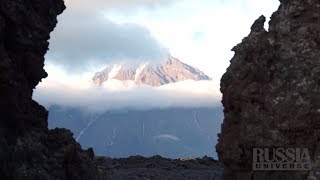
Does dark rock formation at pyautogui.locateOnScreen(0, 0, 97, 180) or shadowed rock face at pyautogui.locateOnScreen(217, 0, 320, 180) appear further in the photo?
dark rock formation at pyautogui.locateOnScreen(0, 0, 97, 180)

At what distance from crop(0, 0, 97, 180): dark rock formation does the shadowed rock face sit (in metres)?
14.8

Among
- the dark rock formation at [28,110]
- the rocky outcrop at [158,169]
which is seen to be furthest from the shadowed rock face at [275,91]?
the rocky outcrop at [158,169]

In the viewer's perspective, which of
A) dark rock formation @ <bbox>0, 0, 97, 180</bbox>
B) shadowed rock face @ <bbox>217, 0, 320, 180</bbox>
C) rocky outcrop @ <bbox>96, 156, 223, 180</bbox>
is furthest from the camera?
rocky outcrop @ <bbox>96, 156, 223, 180</bbox>

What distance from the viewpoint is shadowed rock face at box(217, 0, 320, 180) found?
80.3 feet

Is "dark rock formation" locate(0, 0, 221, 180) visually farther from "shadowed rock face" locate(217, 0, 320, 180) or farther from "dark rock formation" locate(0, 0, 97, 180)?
"shadowed rock face" locate(217, 0, 320, 180)

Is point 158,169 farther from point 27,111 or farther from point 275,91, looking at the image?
point 275,91

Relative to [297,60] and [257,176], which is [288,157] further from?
[297,60]

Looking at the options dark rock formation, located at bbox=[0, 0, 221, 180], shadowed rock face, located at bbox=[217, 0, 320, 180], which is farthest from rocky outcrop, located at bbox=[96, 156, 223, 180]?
shadowed rock face, located at bbox=[217, 0, 320, 180]

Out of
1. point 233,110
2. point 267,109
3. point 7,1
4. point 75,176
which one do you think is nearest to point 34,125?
point 75,176

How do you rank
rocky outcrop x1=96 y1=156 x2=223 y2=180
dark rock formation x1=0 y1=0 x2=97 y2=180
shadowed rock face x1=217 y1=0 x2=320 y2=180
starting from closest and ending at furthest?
shadowed rock face x1=217 y1=0 x2=320 y2=180
dark rock formation x1=0 y1=0 x2=97 y2=180
rocky outcrop x1=96 y1=156 x2=223 y2=180

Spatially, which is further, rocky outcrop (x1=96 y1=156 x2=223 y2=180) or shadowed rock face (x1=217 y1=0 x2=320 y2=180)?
rocky outcrop (x1=96 y1=156 x2=223 y2=180)

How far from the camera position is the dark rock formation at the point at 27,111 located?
118 ft

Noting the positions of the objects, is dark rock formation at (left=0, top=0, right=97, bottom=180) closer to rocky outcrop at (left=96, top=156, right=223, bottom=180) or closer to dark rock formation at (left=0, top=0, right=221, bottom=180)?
dark rock formation at (left=0, top=0, right=221, bottom=180)

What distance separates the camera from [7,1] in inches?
1464
